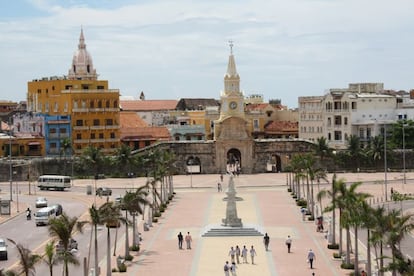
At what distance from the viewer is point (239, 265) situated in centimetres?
5719

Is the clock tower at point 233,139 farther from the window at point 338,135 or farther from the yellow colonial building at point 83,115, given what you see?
the window at point 338,135

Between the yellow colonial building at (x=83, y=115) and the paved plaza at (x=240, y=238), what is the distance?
22084mm

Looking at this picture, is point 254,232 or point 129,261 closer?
point 129,261

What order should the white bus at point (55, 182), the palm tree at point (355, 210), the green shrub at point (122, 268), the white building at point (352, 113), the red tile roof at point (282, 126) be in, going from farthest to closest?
1. the red tile roof at point (282, 126)
2. the white building at point (352, 113)
3. the white bus at point (55, 182)
4. the green shrub at point (122, 268)
5. the palm tree at point (355, 210)

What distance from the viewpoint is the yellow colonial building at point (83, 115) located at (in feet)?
450

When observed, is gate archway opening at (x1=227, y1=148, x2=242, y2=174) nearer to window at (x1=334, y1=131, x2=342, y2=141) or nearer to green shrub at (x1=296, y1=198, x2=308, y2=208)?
window at (x1=334, y1=131, x2=342, y2=141)

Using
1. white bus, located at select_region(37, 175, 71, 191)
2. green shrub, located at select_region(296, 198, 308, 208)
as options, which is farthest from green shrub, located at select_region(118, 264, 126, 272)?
white bus, located at select_region(37, 175, 71, 191)

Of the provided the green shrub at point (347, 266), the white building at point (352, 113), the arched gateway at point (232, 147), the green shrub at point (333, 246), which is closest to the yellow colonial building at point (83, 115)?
the arched gateway at point (232, 147)

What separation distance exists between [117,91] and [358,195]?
298 feet

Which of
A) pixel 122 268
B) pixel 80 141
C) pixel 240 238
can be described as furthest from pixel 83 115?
pixel 122 268

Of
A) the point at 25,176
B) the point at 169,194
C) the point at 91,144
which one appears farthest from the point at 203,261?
the point at 91,144

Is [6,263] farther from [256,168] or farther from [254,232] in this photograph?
[256,168]

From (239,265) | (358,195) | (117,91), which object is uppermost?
(117,91)

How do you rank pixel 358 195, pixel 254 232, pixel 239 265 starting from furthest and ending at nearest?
1. pixel 254 232
2. pixel 239 265
3. pixel 358 195
